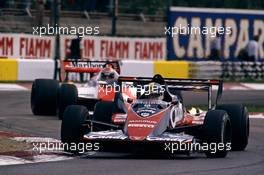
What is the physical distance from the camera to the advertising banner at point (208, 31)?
38125 mm

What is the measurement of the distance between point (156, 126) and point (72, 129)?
116 cm

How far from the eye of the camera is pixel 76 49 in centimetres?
3428

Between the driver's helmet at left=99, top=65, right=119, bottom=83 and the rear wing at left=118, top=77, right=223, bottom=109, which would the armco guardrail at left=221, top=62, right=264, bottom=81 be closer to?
the driver's helmet at left=99, top=65, right=119, bottom=83

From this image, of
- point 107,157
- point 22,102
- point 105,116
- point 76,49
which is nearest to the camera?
point 107,157

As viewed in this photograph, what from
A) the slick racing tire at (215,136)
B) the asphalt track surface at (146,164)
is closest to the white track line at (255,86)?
the asphalt track surface at (146,164)

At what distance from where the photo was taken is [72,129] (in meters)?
15.3

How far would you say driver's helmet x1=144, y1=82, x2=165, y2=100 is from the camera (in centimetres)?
1595

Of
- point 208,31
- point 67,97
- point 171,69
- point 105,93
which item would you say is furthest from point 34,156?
point 208,31

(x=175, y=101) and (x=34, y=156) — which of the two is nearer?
(x=34, y=156)

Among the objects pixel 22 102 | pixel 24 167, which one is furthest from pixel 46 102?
pixel 24 167

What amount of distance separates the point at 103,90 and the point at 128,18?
22.1 m

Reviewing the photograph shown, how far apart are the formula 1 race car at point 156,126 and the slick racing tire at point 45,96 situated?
17.4ft

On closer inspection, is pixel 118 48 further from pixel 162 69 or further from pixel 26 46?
pixel 26 46

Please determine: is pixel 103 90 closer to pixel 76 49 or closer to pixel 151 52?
pixel 76 49
